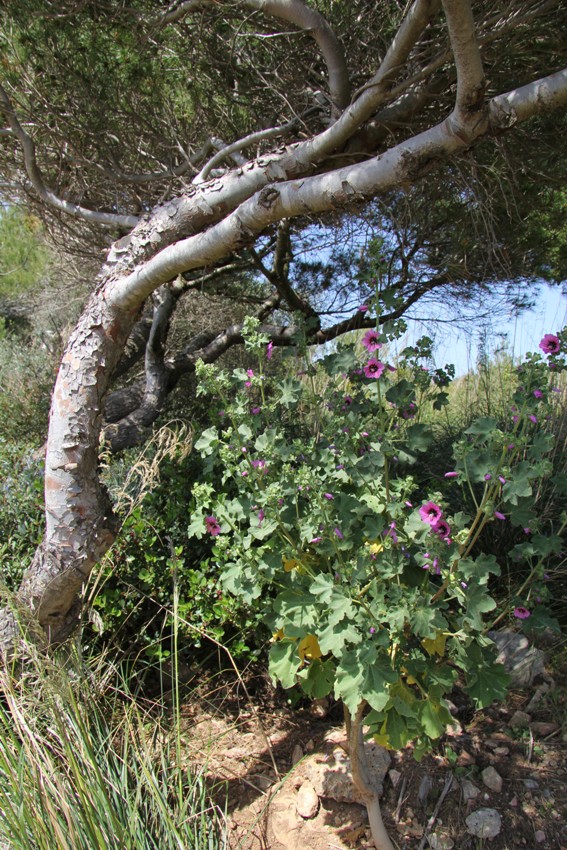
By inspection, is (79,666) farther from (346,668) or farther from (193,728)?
(346,668)

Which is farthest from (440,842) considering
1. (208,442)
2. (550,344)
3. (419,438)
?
(550,344)

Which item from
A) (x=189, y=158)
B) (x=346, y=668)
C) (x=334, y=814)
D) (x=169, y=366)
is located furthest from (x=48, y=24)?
(x=334, y=814)

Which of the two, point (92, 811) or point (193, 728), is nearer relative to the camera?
point (92, 811)

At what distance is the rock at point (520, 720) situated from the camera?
8.14 feet

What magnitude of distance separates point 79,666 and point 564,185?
11.3 feet

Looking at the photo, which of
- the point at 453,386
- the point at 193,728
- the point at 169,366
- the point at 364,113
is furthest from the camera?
the point at 453,386

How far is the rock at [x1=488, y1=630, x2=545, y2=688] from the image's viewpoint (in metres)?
2.65

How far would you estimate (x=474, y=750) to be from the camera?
93.4 inches

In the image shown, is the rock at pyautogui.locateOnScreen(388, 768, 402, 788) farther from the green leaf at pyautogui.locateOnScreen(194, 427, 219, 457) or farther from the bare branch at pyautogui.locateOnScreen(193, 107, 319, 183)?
the bare branch at pyautogui.locateOnScreen(193, 107, 319, 183)

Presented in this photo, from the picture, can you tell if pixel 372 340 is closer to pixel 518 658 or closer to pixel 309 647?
pixel 309 647

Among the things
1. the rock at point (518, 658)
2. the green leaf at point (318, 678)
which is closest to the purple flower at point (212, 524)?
the green leaf at point (318, 678)

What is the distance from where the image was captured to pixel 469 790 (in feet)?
7.18

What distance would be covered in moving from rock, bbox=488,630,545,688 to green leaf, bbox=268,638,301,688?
117 centimetres

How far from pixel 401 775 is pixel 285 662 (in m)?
0.78
